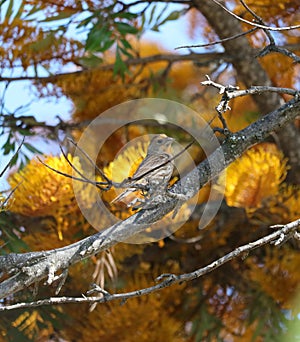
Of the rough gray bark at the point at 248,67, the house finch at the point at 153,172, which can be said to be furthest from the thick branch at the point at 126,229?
the rough gray bark at the point at 248,67

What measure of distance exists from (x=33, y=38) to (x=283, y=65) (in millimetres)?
282

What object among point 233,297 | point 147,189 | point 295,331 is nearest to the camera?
point 147,189

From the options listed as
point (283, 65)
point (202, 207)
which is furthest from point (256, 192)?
point (283, 65)

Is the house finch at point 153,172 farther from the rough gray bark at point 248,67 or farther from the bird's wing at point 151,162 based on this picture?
the rough gray bark at point 248,67

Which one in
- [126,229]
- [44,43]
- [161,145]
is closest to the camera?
[126,229]

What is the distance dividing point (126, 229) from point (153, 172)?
0.06 metres

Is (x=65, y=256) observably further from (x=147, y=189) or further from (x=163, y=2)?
(x=163, y=2)

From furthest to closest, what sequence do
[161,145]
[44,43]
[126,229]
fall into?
[44,43]
[161,145]
[126,229]

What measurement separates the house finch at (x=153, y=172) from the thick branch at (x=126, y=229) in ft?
0.06

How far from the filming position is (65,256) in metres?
0.47

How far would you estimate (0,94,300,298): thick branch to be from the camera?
453 mm

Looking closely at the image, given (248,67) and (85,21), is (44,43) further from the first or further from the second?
(248,67)

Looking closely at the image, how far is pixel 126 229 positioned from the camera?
1.56 ft

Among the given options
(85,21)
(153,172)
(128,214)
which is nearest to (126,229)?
(153,172)
